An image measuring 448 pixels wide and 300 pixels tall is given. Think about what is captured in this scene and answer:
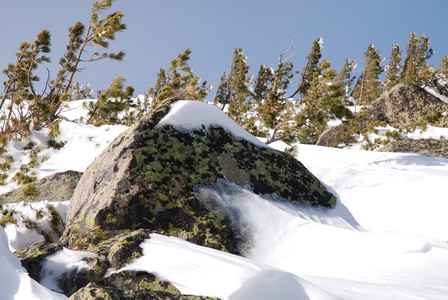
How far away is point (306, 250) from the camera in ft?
8.95


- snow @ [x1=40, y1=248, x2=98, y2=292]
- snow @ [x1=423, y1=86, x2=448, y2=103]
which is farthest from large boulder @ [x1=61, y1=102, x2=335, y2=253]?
snow @ [x1=423, y1=86, x2=448, y2=103]

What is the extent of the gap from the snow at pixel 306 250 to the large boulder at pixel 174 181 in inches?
5.9

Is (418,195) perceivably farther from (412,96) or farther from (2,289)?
(412,96)

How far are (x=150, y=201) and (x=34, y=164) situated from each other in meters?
4.98

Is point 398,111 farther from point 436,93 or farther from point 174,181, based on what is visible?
point 174,181

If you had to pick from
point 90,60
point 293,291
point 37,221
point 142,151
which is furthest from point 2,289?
Result: point 90,60

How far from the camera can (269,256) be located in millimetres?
2764

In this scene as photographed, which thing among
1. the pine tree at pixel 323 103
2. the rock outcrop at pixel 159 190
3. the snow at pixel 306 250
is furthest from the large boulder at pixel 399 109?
the rock outcrop at pixel 159 190

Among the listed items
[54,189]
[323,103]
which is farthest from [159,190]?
[323,103]

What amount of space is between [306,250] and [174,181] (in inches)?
61.1

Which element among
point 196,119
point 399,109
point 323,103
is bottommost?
point 196,119

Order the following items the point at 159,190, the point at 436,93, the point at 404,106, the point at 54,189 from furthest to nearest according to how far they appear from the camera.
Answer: the point at 436,93, the point at 404,106, the point at 54,189, the point at 159,190

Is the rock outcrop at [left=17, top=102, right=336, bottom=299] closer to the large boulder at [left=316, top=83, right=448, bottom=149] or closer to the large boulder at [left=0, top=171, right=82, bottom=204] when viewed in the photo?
the large boulder at [left=0, top=171, right=82, bottom=204]

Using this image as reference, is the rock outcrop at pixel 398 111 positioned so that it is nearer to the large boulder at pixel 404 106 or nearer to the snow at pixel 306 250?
the large boulder at pixel 404 106
